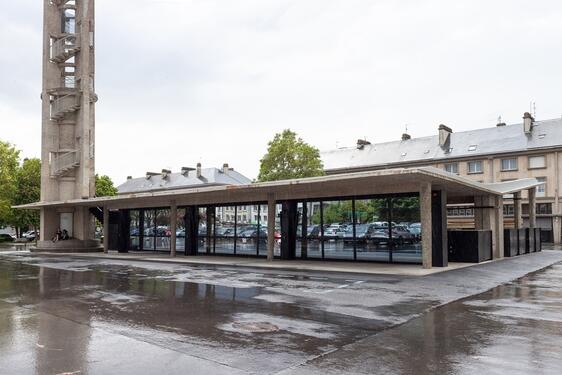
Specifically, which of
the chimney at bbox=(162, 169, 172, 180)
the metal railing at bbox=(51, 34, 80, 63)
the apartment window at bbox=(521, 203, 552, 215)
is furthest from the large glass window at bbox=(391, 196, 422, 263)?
the chimney at bbox=(162, 169, 172, 180)

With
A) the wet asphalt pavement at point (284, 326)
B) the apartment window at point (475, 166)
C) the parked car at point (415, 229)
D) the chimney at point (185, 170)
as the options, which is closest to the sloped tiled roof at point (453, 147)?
the apartment window at point (475, 166)

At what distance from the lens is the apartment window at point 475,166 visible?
52.7 m

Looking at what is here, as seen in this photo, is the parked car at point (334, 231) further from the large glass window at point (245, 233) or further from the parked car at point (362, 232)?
the large glass window at point (245, 233)

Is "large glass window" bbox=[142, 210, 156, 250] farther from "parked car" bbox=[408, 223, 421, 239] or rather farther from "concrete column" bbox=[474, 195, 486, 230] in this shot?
"concrete column" bbox=[474, 195, 486, 230]

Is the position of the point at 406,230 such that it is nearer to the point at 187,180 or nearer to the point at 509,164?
the point at 509,164

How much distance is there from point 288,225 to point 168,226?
359 inches

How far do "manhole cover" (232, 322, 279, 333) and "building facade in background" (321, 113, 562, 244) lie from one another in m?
37.4

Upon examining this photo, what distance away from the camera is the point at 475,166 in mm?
52969

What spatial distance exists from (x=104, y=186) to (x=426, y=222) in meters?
52.3

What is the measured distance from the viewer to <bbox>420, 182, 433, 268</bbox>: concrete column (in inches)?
647

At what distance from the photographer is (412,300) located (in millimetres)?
10383

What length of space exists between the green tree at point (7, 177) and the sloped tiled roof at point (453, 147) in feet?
119

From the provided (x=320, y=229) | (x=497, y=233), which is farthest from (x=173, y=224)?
(x=497, y=233)

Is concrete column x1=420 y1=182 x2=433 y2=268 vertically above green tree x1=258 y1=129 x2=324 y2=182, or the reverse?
green tree x1=258 y1=129 x2=324 y2=182
